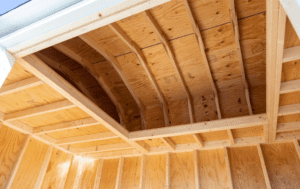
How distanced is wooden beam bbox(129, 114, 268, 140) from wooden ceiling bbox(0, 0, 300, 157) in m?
0.02

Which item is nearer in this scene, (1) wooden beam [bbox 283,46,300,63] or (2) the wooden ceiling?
(1) wooden beam [bbox 283,46,300,63]

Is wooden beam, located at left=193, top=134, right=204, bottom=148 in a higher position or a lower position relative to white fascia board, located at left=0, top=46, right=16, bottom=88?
higher

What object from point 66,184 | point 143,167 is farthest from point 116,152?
A: point 66,184

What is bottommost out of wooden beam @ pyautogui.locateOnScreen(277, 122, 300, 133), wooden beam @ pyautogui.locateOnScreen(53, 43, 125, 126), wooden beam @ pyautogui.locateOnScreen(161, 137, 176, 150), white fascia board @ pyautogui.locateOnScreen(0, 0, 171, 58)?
white fascia board @ pyautogui.locateOnScreen(0, 0, 171, 58)

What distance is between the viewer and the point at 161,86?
4.66 m

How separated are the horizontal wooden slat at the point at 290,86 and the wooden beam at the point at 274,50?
0.26 ft

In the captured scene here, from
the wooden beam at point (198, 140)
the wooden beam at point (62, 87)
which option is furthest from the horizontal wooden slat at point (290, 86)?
the wooden beam at point (62, 87)

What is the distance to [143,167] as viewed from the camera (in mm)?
4879

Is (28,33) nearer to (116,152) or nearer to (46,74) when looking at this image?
(46,74)

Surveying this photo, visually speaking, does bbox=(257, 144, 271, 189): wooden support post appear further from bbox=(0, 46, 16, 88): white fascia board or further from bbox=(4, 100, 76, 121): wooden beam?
bbox=(0, 46, 16, 88): white fascia board

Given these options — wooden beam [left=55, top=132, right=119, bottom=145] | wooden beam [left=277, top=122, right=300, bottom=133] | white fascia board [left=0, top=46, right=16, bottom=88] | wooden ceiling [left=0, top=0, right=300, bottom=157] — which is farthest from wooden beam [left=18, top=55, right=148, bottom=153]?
wooden beam [left=277, top=122, right=300, bottom=133]

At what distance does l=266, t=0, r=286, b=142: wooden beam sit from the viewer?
173 centimetres

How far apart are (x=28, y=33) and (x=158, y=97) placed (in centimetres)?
333

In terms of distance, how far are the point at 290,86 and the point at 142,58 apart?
2397 mm
